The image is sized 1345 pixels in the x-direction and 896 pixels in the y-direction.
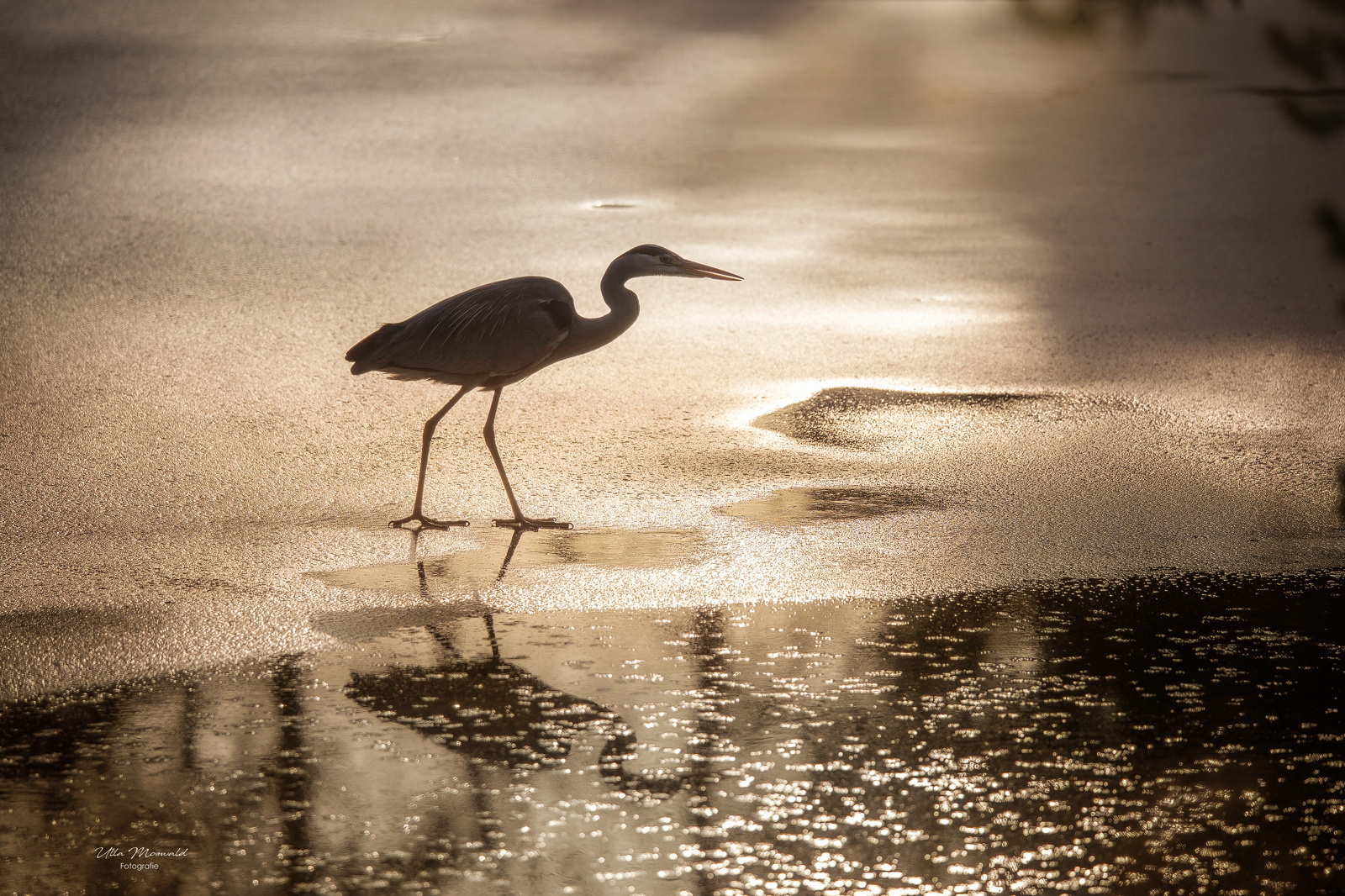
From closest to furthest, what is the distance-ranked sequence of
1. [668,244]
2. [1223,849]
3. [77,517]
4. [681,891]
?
1. [681,891]
2. [1223,849]
3. [77,517]
4. [668,244]

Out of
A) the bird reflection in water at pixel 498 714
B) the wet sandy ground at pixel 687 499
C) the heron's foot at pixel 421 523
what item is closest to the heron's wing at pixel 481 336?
the wet sandy ground at pixel 687 499

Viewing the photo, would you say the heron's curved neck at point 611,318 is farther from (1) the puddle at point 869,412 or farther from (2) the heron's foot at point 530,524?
(1) the puddle at point 869,412

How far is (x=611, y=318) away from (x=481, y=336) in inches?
23.1

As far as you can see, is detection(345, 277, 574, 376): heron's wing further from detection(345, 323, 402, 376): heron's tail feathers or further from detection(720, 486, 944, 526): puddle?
detection(720, 486, 944, 526): puddle

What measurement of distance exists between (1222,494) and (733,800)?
3.31m

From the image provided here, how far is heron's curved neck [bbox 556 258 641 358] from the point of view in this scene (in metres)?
6.07

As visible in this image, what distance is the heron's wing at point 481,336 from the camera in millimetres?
5902

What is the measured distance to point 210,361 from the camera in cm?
762

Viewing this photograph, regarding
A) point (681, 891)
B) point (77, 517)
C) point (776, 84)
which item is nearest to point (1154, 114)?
point (776, 84)

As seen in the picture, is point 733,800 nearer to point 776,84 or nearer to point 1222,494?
point 1222,494

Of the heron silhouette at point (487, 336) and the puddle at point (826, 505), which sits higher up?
the heron silhouette at point (487, 336)

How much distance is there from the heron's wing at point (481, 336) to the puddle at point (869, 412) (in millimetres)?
1378

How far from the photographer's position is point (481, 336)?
589 cm

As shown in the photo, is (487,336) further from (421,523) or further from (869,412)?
(869,412)
